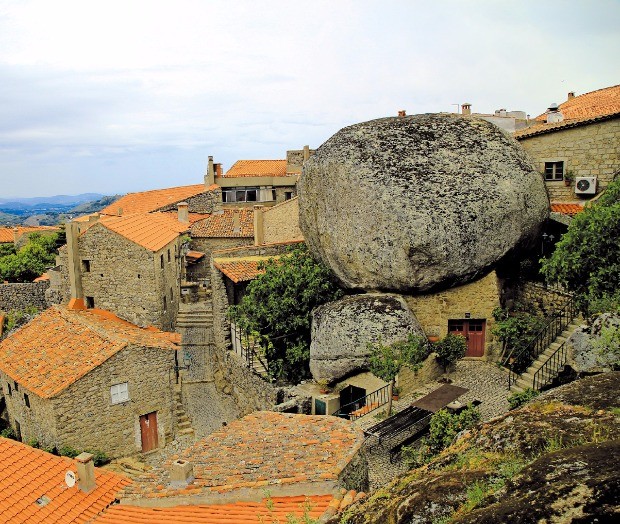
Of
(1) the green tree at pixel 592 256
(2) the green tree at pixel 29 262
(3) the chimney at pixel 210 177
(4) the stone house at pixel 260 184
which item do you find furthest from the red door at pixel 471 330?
(2) the green tree at pixel 29 262

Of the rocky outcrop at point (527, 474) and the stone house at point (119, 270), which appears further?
the stone house at point (119, 270)

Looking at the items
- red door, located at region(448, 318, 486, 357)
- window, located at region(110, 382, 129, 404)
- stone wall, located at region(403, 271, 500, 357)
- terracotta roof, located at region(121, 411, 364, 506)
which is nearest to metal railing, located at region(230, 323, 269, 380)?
window, located at region(110, 382, 129, 404)

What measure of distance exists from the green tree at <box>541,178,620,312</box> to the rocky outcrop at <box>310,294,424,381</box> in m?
5.00

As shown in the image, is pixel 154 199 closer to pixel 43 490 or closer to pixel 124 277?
pixel 124 277

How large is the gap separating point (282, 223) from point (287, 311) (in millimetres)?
9288

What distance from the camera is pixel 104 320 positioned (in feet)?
75.9

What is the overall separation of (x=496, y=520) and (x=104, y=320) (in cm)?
2174

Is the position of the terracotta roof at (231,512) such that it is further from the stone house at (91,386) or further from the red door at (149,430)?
the red door at (149,430)

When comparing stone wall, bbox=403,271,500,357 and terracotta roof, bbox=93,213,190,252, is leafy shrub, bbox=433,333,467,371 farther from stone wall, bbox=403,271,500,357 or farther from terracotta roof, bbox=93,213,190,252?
terracotta roof, bbox=93,213,190,252

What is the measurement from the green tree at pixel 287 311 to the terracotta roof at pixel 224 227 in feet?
48.4

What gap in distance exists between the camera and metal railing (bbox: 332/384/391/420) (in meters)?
17.1

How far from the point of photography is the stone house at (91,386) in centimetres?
1859

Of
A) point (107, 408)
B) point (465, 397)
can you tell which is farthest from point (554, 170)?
point (107, 408)

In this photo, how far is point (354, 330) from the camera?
62.4 ft
